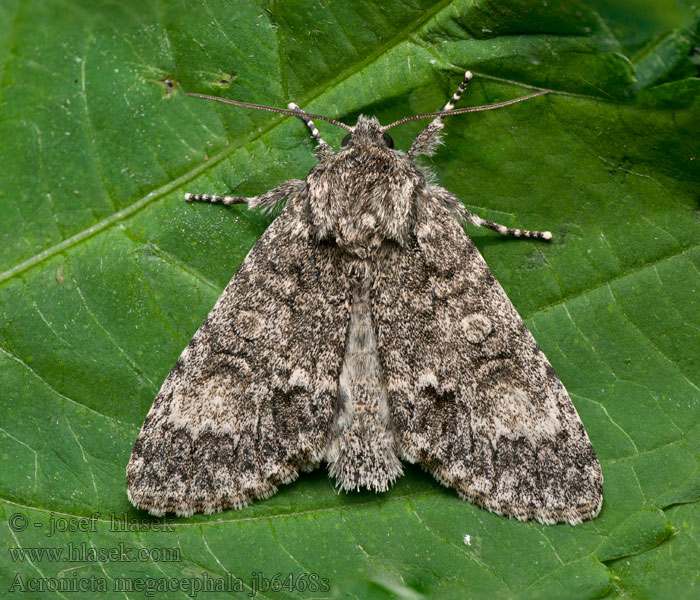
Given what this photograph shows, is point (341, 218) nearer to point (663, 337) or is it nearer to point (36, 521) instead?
point (663, 337)

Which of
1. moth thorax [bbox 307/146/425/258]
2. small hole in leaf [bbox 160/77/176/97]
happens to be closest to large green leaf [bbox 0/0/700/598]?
small hole in leaf [bbox 160/77/176/97]

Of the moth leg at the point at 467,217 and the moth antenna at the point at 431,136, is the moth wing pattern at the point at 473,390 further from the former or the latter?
the moth antenna at the point at 431,136

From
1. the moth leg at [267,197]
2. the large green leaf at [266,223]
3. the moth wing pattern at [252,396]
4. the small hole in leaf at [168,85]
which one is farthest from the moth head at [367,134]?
the small hole in leaf at [168,85]

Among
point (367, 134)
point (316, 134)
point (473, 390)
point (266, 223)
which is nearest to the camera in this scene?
point (473, 390)

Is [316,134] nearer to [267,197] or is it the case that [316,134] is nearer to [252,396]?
[267,197]

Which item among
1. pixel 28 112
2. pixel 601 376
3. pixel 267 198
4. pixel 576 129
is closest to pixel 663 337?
pixel 601 376

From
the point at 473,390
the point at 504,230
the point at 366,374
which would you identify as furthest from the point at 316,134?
the point at 473,390

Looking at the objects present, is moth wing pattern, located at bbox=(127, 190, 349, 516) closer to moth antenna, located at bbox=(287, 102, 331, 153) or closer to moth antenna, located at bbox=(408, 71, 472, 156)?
moth antenna, located at bbox=(287, 102, 331, 153)
